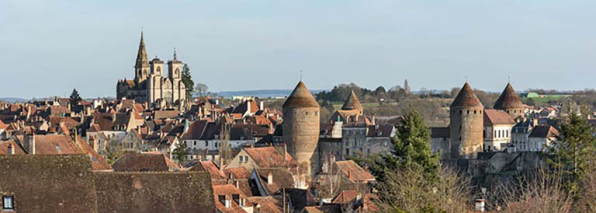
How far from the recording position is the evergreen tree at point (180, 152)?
81.3 meters

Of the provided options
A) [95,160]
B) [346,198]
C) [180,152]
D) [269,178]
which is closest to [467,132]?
[180,152]

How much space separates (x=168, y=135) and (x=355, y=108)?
19.6m

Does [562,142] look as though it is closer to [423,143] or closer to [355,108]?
[423,143]

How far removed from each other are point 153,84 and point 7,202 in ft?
373

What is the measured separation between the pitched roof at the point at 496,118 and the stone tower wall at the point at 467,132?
16.0ft

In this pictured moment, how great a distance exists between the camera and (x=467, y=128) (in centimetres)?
8019

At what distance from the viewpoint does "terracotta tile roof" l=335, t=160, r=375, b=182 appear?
5912cm

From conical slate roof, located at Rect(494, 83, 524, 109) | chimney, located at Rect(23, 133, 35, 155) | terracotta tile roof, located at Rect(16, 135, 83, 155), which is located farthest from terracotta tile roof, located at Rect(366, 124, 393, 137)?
chimney, located at Rect(23, 133, 35, 155)

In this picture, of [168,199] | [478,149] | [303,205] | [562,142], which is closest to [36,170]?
[168,199]

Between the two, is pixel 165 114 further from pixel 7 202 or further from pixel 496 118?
pixel 7 202

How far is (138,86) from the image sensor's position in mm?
146750

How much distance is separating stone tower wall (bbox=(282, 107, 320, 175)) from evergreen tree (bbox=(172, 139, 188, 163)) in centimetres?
714

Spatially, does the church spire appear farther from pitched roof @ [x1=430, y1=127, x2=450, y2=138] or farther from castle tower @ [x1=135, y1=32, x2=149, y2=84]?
pitched roof @ [x1=430, y1=127, x2=450, y2=138]

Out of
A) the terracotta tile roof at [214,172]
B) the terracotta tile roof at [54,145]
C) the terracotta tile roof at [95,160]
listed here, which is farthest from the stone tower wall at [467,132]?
the terracotta tile roof at [54,145]
